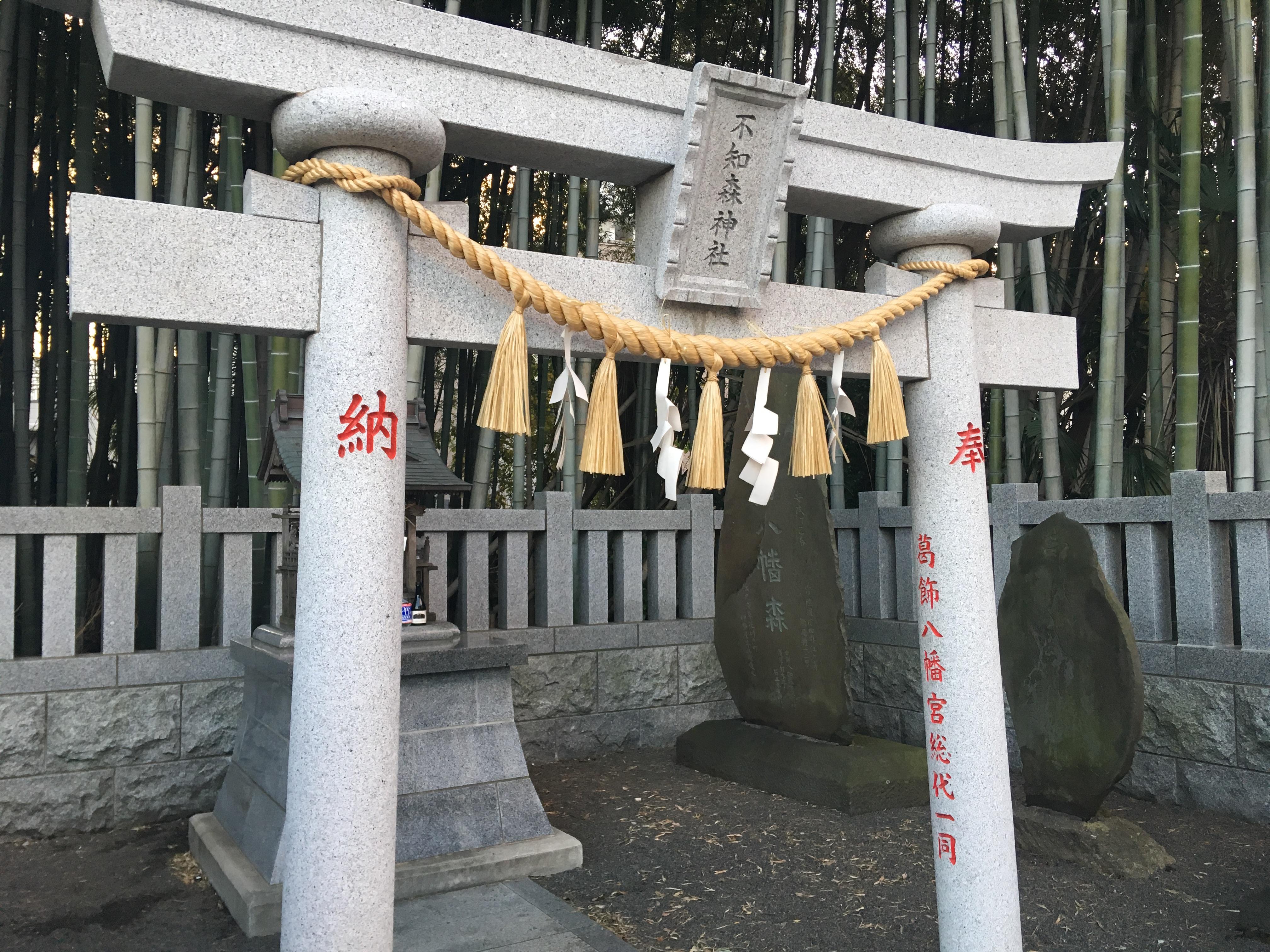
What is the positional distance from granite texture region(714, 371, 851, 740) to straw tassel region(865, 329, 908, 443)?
74.4 inches

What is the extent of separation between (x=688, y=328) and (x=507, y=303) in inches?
17.9

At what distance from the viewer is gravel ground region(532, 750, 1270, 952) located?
300cm

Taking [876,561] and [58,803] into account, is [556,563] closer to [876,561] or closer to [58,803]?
[876,561]

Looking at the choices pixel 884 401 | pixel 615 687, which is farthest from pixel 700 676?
pixel 884 401

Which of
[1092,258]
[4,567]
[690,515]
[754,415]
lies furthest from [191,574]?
[1092,258]

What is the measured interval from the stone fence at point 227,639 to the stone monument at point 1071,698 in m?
2.11

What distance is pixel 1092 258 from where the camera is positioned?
7.23 m

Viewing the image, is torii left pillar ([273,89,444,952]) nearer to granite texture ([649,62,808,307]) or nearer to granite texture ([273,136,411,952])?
granite texture ([273,136,411,952])

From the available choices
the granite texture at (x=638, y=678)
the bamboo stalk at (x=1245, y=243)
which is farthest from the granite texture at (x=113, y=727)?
the bamboo stalk at (x=1245, y=243)

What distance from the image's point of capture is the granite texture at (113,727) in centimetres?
391

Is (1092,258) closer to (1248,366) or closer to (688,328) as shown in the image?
(1248,366)

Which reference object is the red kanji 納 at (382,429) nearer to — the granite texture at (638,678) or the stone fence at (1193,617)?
the stone fence at (1193,617)

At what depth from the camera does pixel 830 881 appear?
136 inches

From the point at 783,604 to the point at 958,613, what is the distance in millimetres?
2234
